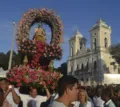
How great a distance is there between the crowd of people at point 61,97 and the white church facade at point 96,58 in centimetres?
5046

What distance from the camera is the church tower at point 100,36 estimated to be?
62.7 metres

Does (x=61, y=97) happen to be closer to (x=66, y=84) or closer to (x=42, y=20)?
(x=66, y=84)

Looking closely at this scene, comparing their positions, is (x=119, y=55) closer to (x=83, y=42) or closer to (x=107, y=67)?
(x=107, y=67)

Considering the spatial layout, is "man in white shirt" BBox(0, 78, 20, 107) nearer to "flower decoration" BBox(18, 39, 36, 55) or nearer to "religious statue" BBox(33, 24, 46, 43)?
"flower decoration" BBox(18, 39, 36, 55)

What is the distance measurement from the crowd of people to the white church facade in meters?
50.5

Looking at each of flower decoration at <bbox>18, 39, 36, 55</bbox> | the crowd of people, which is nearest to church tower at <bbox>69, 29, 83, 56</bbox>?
flower decoration at <bbox>18, 39, 36, 55</bbox>

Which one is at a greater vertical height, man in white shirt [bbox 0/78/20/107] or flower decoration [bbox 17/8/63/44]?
flower decoration [bbox 17/8/63/44]

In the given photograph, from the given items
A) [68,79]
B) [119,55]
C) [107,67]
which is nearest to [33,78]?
[68,79]

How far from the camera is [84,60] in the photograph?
69438mm

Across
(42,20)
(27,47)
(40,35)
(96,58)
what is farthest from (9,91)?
(96,58)

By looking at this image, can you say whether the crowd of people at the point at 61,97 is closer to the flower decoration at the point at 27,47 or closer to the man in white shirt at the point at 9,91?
the man in white shirt at the point at 9,91

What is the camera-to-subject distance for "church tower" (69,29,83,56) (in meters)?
74.1

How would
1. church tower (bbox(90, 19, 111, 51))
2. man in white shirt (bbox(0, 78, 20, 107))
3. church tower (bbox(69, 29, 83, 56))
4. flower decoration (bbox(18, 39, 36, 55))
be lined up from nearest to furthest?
man in white shirt (bbox(0, 78, 20, 107)), flower decoration (bbox(18, 39, 36, 55)), church tower (bbox(90, 19, 111, 51)), church tower (bbox(69, 29, 83, 56))

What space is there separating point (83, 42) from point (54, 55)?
67575 millimetres
